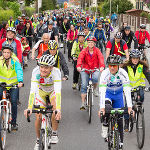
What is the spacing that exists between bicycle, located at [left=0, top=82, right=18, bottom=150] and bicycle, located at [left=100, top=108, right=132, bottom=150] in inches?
78.9

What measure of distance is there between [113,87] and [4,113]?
2.18 metres

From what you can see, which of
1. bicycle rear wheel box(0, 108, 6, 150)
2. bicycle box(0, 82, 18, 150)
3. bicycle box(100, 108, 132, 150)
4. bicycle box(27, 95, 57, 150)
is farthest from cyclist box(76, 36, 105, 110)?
bicycle box(27, 95, 57, 150)

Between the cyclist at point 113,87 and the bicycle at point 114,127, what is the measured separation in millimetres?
108

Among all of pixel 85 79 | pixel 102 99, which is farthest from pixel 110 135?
pixel 85 79

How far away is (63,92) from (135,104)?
505 centimetres

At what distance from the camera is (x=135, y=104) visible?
791 cm

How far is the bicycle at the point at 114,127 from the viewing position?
6.27m

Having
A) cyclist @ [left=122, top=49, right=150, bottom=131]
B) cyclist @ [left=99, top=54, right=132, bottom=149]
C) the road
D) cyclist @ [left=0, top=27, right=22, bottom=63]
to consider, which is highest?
cyclist @ [left=0, top=27, right=22, bottom=63]

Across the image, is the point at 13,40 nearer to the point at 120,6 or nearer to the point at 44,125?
the point at 44,125

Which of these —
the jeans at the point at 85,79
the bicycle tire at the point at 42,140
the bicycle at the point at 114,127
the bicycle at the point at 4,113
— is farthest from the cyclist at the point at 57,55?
the bicycle tire at the point at 42,140

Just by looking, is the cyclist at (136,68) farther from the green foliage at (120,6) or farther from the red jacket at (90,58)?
the green foliage at (120,6)

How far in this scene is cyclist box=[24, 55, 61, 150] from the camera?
20.9ft

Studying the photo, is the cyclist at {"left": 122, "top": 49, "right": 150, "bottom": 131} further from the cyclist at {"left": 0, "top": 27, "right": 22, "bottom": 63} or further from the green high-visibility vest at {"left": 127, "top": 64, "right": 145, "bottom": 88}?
the cyclist at {"left": 0, "top": 27, "right": 22, "bottom": 63}

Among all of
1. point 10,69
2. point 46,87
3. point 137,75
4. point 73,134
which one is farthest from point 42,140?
point 137,75
